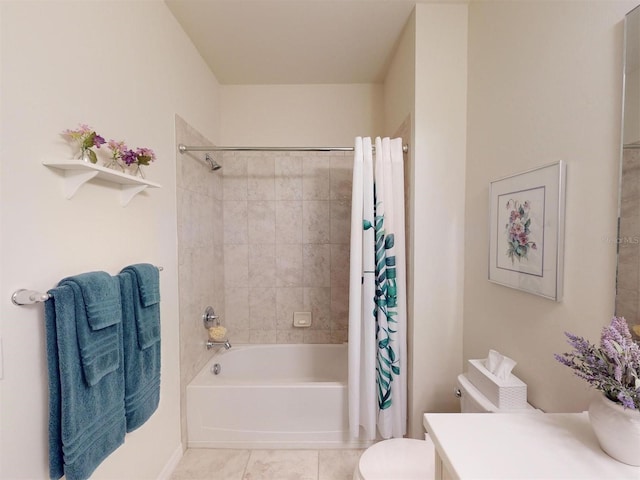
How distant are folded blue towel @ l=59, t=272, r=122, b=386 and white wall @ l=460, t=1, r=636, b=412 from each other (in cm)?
159

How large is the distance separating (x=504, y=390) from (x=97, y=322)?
4.95 feet

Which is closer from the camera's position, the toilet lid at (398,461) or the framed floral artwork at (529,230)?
the framed floral artwork at (529,230)

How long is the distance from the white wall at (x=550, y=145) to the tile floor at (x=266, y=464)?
41.3 inches

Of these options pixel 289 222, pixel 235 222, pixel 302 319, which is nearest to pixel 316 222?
pixel 289 222

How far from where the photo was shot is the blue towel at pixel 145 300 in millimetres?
1229

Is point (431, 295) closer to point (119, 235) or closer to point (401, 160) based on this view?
point (401, 160)

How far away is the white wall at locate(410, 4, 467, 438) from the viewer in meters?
1.66

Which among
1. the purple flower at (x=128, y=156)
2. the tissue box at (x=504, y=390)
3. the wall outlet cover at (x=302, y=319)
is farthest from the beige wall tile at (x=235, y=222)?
A: the tissue box at (x=504, y=390)

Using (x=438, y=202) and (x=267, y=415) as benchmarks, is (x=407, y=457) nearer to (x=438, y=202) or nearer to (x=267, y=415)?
(x=267, y=415)

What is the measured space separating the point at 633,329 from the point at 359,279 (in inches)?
43.7

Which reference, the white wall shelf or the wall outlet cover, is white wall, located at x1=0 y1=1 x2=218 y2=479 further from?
the wall outlet cover

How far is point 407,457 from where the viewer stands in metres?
1.24

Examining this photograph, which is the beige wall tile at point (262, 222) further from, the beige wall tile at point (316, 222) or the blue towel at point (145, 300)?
the blue towel at point (145, 300)

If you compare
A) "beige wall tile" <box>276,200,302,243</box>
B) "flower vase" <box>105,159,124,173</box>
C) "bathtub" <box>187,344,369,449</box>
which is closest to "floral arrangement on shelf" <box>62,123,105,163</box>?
"flower vase" <box>105,159,124,173</box>
